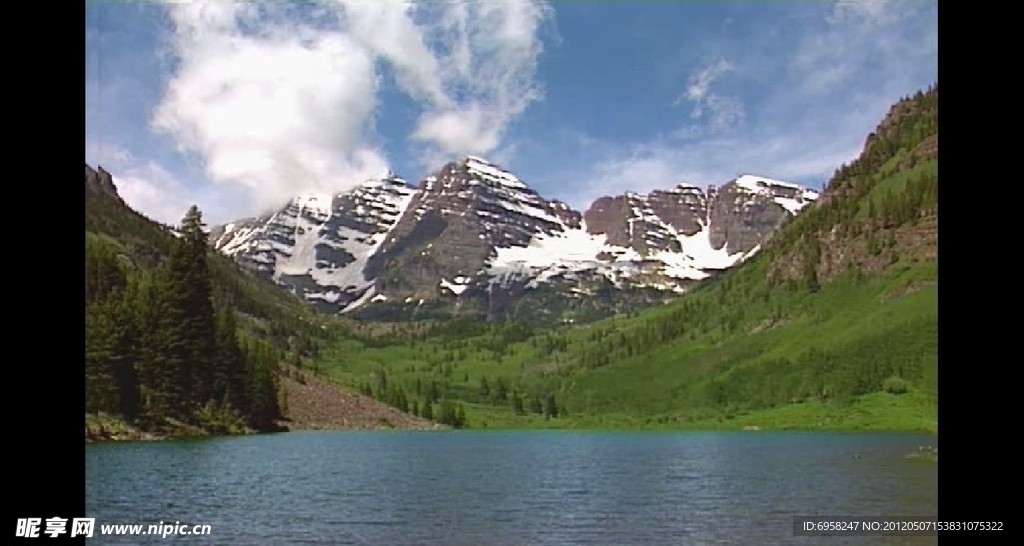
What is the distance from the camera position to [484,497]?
5391cm

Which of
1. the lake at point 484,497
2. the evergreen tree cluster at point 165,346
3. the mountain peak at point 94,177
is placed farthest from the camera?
the evergreen tree cluster at point 165,346

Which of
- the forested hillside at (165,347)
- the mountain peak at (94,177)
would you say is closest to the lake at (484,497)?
the forested hillside at (165,347)

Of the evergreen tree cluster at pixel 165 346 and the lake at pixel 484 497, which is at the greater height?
the evergreen tree cluster at pixel 165 346

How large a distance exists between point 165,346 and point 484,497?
63864 mm

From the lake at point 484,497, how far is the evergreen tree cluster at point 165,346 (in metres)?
9.64

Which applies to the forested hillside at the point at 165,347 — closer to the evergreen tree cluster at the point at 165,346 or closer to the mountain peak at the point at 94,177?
the evergreen tree cluster at the point at 165,346

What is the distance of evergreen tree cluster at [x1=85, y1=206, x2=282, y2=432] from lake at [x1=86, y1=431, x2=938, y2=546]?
9.64m

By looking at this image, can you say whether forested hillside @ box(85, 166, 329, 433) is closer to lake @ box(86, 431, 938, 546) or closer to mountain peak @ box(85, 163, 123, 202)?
lake @ box(86, 431, 938, 546)

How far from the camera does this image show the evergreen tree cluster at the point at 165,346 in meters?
93.2

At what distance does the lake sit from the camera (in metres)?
39.2

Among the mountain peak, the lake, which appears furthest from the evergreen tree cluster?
the mountain peak
